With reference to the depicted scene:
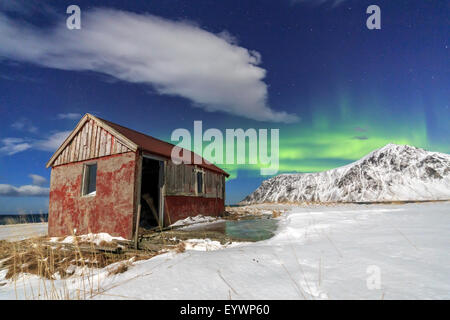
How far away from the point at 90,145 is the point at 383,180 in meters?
87.1

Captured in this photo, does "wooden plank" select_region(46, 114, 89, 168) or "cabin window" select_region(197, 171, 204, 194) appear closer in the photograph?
"wooden plank" select_region(46, 114, 89, 168)

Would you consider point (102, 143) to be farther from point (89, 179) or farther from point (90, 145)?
point (89, 179)

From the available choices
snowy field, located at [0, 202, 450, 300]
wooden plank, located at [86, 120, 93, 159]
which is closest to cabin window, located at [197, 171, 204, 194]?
wooden plank, located at [86, 120, 93, 159]

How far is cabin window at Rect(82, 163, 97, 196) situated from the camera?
419 inches

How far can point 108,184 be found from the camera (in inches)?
382

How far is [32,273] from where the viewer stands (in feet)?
15.6

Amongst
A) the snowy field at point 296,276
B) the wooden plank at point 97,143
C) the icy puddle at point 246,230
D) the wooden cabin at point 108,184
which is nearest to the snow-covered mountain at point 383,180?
the icy puddle at point 246,230

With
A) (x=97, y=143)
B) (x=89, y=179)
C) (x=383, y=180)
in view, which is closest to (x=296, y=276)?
(x=97, y=143)

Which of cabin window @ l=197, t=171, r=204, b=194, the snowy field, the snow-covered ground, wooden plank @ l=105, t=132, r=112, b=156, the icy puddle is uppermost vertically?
wooden plank @ l=105, t=132, r=112, b=156

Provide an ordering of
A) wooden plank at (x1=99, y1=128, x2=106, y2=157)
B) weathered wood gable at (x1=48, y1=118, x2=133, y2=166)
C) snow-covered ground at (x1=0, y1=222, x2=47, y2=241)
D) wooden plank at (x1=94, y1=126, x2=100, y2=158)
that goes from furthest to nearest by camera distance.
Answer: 1. snow-covered ground at (x1=0, y1=222, x2=47, y2=241)
2. wooden plank at (x1=94, y1=126, x2=100, y2=158)
3. wooden plank at (x1=99, y1=128, x2=106, y2=157)
4. weathered wood gable at (x1=48, y1=118, x2=133, y2=166)

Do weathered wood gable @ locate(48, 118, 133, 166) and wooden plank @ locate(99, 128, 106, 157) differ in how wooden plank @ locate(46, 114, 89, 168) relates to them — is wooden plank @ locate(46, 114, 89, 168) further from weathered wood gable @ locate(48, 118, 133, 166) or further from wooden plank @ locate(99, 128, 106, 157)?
wooden plank @ locate(99, 128, 106, 157)
